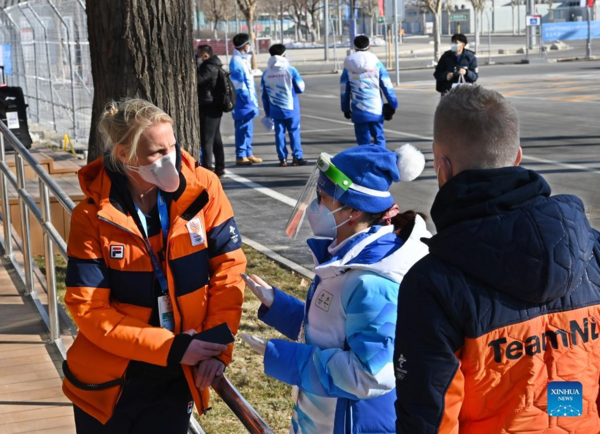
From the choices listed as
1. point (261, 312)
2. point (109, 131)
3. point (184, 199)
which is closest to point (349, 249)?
point (261, 312)

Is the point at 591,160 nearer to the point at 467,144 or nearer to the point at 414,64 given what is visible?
the point at 467,144

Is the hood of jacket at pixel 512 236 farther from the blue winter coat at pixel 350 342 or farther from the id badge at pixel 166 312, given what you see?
the id badge at pixel 166 312

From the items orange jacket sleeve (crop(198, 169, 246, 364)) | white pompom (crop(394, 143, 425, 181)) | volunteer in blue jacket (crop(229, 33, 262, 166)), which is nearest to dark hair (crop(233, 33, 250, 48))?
volunteer in blue jacket (crop(229, 33, 262, 166))

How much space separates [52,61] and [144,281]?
46.9ft

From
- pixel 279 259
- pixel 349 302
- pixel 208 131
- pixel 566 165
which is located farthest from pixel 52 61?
pixel 349 302

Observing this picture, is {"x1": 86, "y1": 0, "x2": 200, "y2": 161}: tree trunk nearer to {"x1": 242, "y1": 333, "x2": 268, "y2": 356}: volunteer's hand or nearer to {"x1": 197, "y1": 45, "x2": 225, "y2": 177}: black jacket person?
{"x1": 242, "y1": 333, "x2": 268, "y2": 356}: volunteer's hand

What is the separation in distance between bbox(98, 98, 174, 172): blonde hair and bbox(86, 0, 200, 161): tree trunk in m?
2.38

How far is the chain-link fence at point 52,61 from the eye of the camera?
575 inches

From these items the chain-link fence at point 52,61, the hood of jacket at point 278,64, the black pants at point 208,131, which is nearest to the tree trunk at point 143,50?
the black pants at point 208,131

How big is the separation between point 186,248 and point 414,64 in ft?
152

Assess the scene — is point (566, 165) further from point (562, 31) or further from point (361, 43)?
point (562, 31)

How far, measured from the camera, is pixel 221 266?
9.79ft

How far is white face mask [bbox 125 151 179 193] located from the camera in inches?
112

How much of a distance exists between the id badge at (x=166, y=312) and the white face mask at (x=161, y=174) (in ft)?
1.19
